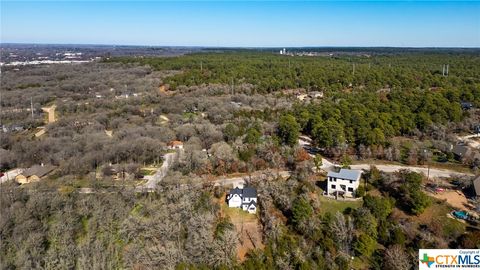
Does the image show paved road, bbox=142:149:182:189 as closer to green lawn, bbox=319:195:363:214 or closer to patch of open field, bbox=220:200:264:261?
patch of open field, bbox=220:200:264:261

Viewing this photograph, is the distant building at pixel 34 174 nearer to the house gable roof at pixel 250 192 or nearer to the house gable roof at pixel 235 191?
the house gable roof at pixel 235 191

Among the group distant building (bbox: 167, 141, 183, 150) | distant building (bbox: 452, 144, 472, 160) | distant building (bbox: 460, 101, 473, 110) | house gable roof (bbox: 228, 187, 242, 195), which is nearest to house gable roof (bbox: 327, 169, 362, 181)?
house gable roof (bbox: 228, 187, 242, 195)

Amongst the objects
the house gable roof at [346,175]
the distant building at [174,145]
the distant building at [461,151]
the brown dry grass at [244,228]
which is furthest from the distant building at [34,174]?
the distant building at [461,151]

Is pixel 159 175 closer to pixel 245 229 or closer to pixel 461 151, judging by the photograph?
pixel 245 229

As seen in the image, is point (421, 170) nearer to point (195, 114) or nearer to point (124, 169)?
point (124, 169)

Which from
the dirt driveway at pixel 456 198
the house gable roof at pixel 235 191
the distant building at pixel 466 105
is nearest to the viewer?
the dirt driveway at pixel 456 198

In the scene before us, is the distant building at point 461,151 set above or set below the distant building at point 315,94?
below
